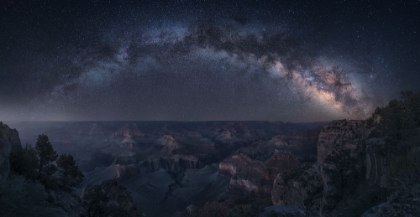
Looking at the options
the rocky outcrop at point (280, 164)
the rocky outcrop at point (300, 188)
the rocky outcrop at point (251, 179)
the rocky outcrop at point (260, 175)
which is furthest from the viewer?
the rocky outcrop at point (280, 164)

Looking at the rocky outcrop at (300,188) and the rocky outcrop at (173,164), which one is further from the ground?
the rocky outcrop at (300,188)

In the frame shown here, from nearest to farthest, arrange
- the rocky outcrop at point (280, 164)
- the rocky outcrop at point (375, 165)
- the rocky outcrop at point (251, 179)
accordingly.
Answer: the rocky outcrop at point (375, 165), the rocky outcrop at point (251, 179), the rocky outcrop at point (280, 164)

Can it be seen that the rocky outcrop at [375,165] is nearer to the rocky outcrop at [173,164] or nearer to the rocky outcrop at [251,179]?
the rocky outcrop at [251,179]

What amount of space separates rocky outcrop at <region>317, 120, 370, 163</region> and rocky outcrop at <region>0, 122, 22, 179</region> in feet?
214

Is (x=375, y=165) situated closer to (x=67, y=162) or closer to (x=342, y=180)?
(x=342, y=180)

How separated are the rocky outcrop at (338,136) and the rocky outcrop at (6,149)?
65.2m

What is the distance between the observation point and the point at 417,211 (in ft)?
38.0

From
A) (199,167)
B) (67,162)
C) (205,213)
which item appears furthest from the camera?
(199,167)

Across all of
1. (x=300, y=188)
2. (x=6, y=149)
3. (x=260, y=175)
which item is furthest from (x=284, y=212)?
(x=260, y=175)

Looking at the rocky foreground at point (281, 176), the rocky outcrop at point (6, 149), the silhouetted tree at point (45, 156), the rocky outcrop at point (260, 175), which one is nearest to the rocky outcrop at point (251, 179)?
the rocky outcrop at point (260, 175)

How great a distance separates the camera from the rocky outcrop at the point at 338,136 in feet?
220

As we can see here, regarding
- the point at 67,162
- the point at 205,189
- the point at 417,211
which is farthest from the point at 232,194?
the point at 417,211

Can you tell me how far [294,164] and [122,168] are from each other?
82290 millimetres

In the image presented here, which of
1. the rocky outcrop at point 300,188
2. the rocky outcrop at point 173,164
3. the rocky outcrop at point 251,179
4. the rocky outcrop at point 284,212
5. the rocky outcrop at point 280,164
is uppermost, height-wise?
the rocky outcrop at point 284,212
